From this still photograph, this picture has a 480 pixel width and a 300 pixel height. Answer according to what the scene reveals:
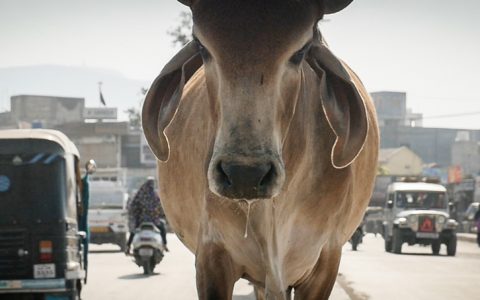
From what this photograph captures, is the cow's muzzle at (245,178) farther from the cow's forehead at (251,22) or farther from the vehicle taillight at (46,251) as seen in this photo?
the vehicle taillight at (46,251)

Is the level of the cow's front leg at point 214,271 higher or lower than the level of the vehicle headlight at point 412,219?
higher

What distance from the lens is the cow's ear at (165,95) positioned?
6020 millimetres

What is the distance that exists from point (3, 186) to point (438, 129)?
376ft

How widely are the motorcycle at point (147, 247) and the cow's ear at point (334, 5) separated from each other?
15.6m

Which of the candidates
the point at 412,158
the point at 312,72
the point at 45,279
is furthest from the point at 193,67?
the point at 412,158

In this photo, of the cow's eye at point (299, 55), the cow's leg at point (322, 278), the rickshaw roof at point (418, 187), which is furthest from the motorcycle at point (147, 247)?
the cow's eye at point (299, 55)

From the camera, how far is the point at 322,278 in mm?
7086

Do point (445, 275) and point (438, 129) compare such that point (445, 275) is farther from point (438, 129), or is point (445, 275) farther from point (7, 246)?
point (438, 129)

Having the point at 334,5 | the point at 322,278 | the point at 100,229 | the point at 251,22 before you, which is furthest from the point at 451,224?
the point at 251,22

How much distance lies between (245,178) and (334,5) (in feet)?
4.21

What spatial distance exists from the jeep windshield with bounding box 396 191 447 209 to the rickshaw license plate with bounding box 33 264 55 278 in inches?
915

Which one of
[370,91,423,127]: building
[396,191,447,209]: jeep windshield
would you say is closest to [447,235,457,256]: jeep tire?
[396,191,447,209]: jeep windshield

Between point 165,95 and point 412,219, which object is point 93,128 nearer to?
point 412,219

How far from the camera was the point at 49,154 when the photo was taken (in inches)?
519
